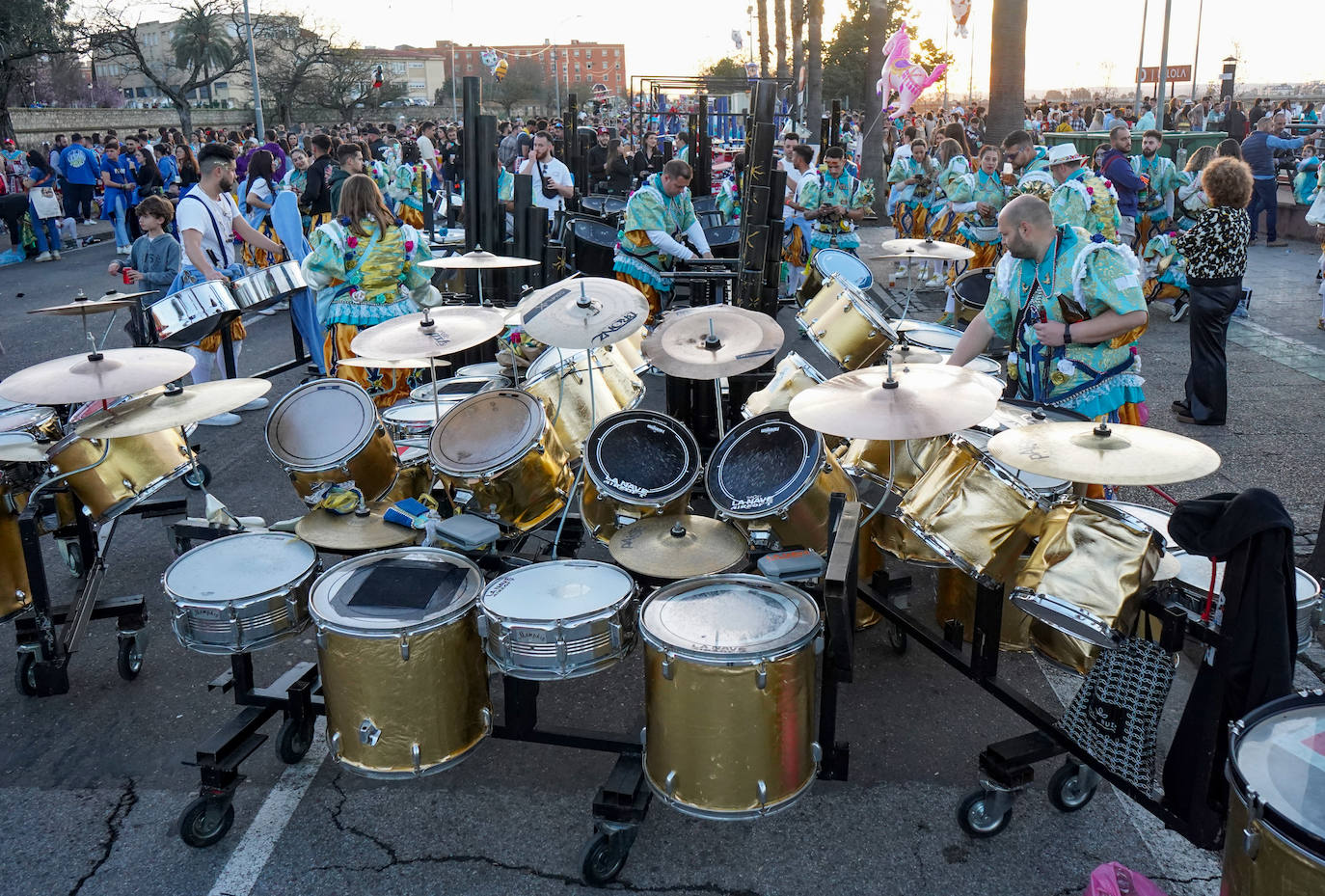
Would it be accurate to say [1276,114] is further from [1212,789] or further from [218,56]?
[218,56]

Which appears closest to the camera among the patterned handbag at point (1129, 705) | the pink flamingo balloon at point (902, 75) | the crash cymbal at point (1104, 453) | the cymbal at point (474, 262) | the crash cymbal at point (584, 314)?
the crash cymbal at point (1104, 453)

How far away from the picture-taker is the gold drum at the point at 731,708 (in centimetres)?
296

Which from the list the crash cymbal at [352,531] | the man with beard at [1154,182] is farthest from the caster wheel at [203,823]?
the man with beard at [1154,182]

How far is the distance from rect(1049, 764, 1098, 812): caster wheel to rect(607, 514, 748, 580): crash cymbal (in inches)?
54.1

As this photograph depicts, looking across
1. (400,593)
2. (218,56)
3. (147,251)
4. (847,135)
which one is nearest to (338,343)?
(147,251)

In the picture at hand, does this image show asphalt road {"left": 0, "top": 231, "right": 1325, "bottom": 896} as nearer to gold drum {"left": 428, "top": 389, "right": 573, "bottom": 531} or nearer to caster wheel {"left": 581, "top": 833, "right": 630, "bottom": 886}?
caster wheel {"left": 581, "top": 833, "right": 630, "bottom": 886}

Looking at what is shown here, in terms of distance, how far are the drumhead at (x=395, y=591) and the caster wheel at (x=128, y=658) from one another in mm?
1437

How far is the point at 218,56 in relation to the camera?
53094 mm

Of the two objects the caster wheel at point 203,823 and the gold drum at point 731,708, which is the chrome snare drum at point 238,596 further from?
the gold drum at point 731,708

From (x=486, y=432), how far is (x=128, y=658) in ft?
6.22

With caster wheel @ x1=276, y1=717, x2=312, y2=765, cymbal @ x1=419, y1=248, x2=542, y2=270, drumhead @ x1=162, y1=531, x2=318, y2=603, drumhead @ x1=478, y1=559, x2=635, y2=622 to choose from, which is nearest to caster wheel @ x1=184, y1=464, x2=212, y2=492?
cymbal @ x1=419, y1=248, x2=542, y2=270

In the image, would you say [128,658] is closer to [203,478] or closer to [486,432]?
[486,432]

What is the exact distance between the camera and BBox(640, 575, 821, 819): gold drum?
9.70 feet

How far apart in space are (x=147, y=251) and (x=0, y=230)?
1759cm
